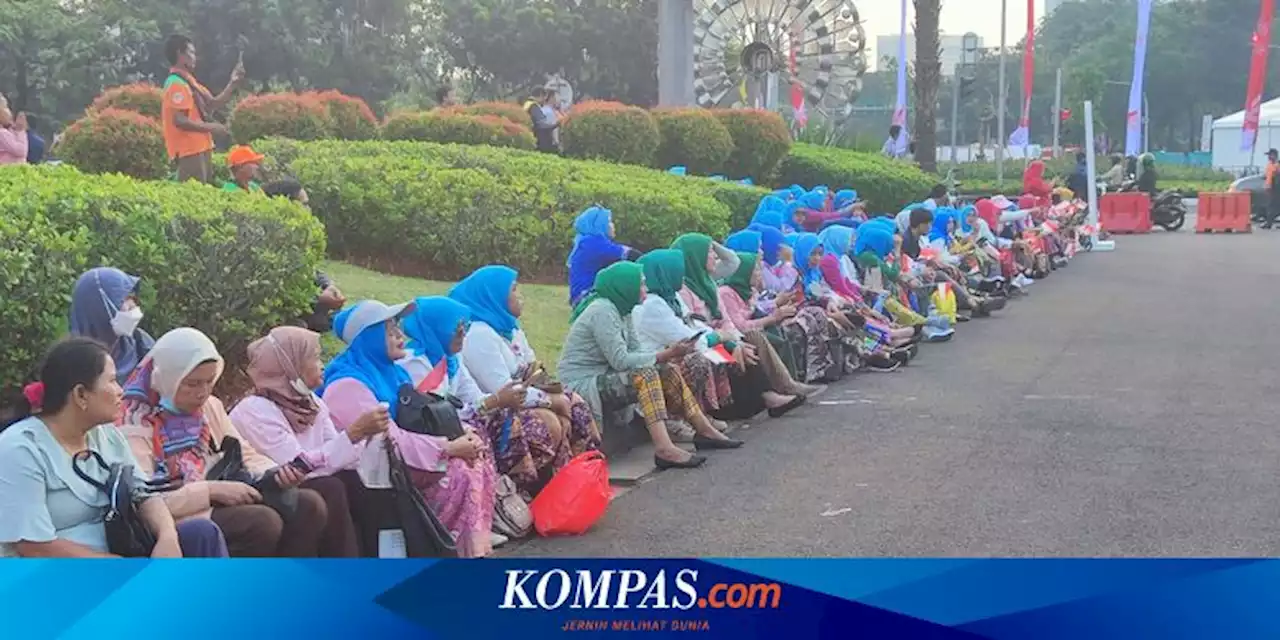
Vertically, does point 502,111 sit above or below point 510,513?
above

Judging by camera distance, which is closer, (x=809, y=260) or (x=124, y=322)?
(x=124, y=322)

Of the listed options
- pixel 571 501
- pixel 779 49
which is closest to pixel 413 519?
pixel 571 501

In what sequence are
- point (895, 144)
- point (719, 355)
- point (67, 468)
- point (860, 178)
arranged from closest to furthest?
1. point (67, 468)
2. point (719, 355)
3. point (860, 178)
4. point (895, 144)

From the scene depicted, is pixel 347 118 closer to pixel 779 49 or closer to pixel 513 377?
pixel 513 377

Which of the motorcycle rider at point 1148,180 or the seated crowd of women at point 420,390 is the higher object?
the seated crowd of women at point 420,390

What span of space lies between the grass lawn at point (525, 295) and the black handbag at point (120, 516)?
541 cm

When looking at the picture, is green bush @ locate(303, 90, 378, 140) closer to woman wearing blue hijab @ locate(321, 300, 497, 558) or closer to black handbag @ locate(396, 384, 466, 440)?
woman wearing blue hijab @ locate(321, 300, 497, 558)

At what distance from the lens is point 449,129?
59.4 ft

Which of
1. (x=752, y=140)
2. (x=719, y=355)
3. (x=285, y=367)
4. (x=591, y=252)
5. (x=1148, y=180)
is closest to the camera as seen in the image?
(x=285, y=367)

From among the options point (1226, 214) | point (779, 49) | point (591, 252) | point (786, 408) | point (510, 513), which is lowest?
point (1226, 214)

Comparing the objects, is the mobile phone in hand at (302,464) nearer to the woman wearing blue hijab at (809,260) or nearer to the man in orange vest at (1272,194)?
the woman wearing blue hijab at (809,260)

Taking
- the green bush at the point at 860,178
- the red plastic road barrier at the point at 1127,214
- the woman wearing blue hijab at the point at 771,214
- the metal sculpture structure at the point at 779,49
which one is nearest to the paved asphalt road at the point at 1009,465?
the woman wearing blue hijab at the point at 771,214

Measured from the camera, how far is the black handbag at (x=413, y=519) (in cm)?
581

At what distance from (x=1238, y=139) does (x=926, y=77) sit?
1369 inches
